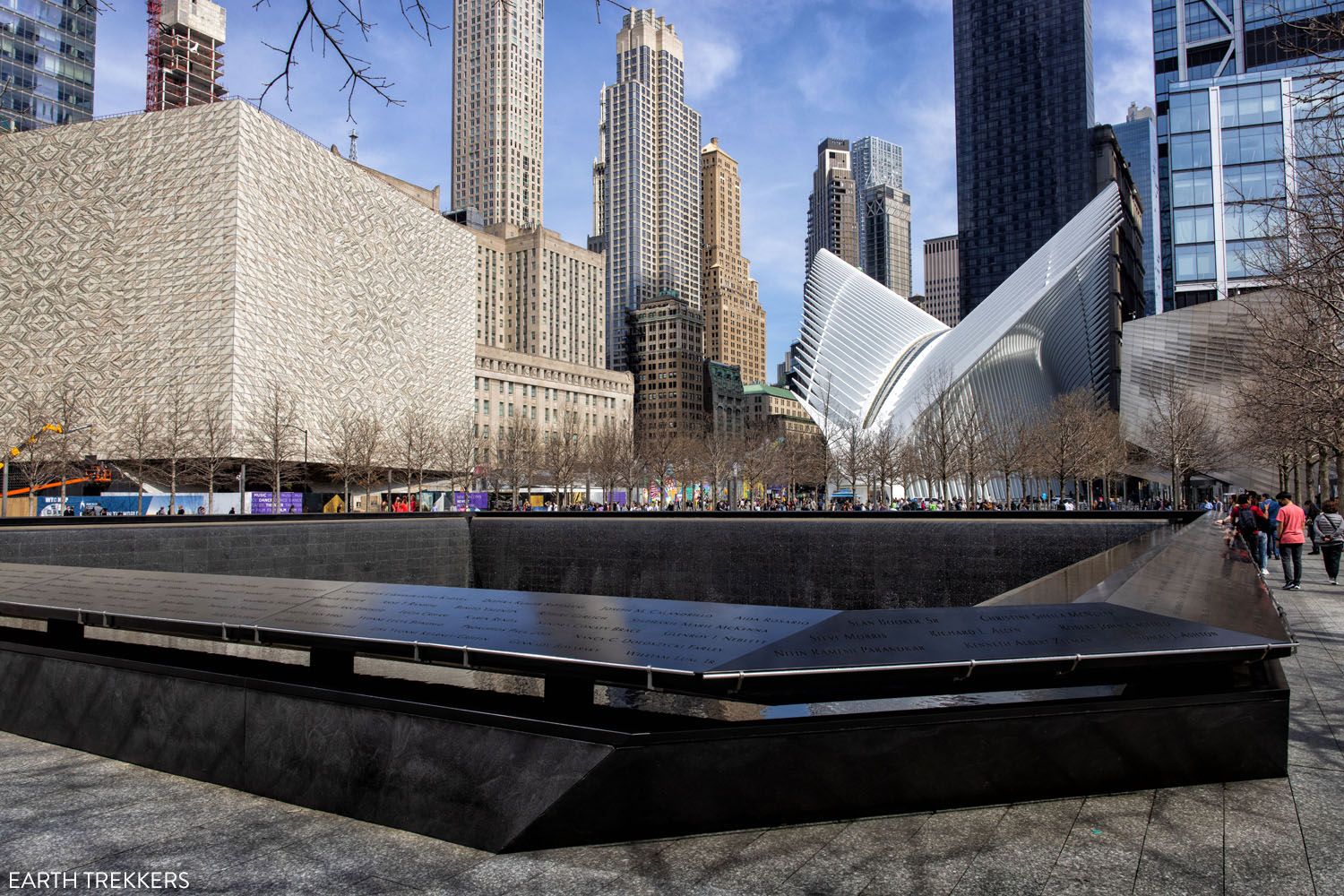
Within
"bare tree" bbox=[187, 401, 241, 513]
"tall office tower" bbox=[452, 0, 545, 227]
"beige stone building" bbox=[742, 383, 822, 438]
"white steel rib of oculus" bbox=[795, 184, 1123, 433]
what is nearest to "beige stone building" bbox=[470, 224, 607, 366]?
"tall office tower" bbox=[452, 0, 545, 227]

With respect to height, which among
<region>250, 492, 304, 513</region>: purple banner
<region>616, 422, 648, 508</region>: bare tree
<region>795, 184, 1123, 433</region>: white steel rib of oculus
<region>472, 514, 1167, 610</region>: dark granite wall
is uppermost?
<region>795, 184, 1123, 433</region>: white steel rib of oculus

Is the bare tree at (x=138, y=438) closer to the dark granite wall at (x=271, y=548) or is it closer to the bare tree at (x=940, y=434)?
the dark granite wall at (x=271, y=548)

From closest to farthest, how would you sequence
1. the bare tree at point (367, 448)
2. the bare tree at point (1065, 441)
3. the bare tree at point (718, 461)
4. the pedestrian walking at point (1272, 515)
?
the pedestrian walking at point (1272, 515) → the bare tree at point (1065, 441) → the bare tree at point (367, 448) → the bare tree at point (718, 461)

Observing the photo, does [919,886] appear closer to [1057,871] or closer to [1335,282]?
[1057,871]

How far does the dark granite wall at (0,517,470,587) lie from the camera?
622 inches

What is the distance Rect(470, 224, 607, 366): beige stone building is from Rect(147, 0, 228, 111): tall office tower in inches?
1945

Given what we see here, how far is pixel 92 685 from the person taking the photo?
5230mm

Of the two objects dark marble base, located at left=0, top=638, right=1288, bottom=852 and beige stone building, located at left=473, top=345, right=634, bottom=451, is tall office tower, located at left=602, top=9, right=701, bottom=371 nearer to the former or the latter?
beige stone building, located at left=473, top=345, right=634, bottom=451

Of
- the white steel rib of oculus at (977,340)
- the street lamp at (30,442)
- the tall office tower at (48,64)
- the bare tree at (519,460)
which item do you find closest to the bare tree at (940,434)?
the white steel rib of oculus at (977,340)

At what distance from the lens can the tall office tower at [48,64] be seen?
65.9 meters

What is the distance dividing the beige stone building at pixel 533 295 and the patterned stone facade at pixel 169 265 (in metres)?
80.4

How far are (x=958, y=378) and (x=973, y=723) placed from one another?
170ft

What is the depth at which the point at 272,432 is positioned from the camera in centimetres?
4650

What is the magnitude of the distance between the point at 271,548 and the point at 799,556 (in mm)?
12262
